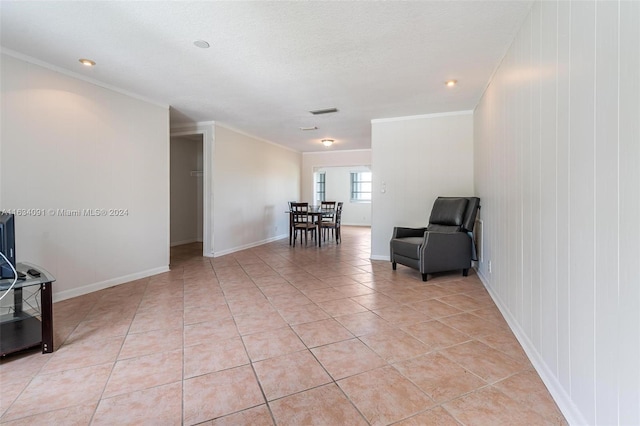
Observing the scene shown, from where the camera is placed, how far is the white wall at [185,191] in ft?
22.0

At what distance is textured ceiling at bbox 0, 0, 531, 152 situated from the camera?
2070 mm

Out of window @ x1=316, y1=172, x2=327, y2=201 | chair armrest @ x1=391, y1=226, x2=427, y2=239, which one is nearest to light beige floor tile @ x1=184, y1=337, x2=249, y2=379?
chair armrest @ x1=391, y1=226, x2=427, y2=239

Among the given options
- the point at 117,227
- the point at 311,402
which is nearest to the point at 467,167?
the point at 311,402

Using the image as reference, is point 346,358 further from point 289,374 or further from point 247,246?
point 247,246

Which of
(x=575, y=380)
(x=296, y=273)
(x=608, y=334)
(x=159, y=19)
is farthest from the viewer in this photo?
(x=296, y=273)

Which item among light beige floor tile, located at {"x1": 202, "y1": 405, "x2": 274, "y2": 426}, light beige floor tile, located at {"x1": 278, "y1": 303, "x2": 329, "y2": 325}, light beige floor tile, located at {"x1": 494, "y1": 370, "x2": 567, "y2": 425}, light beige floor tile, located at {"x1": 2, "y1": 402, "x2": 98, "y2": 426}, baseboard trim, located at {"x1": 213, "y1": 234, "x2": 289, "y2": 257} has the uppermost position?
baseboard trim, located at {"x1": 213, "y1": 234, "x2": 289, "y2": 257}

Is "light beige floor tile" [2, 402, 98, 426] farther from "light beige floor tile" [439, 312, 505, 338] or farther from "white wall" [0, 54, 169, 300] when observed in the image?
"light beige floor tile" [439, 312, 505, 338]

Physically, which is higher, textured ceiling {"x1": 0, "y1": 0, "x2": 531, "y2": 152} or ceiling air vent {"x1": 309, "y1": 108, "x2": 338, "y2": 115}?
ceiling air vent {"x1": 309, "y1": 108, "x2": 338, "y2": 115}

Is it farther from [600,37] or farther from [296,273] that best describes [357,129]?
[600,37]

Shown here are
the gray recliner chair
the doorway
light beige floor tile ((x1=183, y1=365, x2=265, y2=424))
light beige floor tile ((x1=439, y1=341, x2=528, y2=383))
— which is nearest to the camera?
light beige floor tile ((x1=183, y1=365, x2=265, y2=424))

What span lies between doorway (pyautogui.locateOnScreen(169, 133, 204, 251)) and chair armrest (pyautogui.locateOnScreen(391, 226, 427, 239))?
4.74 metres

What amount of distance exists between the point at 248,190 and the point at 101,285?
3.29m

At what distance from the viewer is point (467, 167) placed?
4.57m

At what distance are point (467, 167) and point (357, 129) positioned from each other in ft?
7.26
